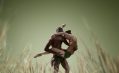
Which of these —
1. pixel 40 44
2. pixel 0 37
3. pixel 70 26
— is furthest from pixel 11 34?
pixel 0 37

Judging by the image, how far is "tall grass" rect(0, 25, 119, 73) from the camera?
901 mm

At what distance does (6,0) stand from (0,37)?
246 centimetres

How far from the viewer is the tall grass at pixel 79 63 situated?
0.90 m

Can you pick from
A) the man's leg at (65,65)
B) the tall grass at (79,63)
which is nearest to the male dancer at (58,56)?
the man's leg at (65,65)

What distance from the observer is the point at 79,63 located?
4.49 feet

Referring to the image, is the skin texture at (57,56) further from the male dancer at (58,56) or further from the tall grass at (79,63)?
the tall grass at (79,63)

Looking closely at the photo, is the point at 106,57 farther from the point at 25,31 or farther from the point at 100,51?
the point at 25,31

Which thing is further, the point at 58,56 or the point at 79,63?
the point at 58,56

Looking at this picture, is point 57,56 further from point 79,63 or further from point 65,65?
point 79,63

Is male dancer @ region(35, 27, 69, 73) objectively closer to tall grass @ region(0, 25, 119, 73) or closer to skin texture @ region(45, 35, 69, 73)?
skin texture @ region(45, 35, 69, 73)

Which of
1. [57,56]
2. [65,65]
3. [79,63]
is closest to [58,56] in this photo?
[57,56]

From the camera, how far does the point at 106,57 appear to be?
0.90 m

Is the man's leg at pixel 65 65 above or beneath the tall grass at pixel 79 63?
beneath

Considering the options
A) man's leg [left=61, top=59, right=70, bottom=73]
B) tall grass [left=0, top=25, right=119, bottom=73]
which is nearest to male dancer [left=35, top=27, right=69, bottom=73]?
man's leg [left=61, top=59, right=70, bottom=73]
